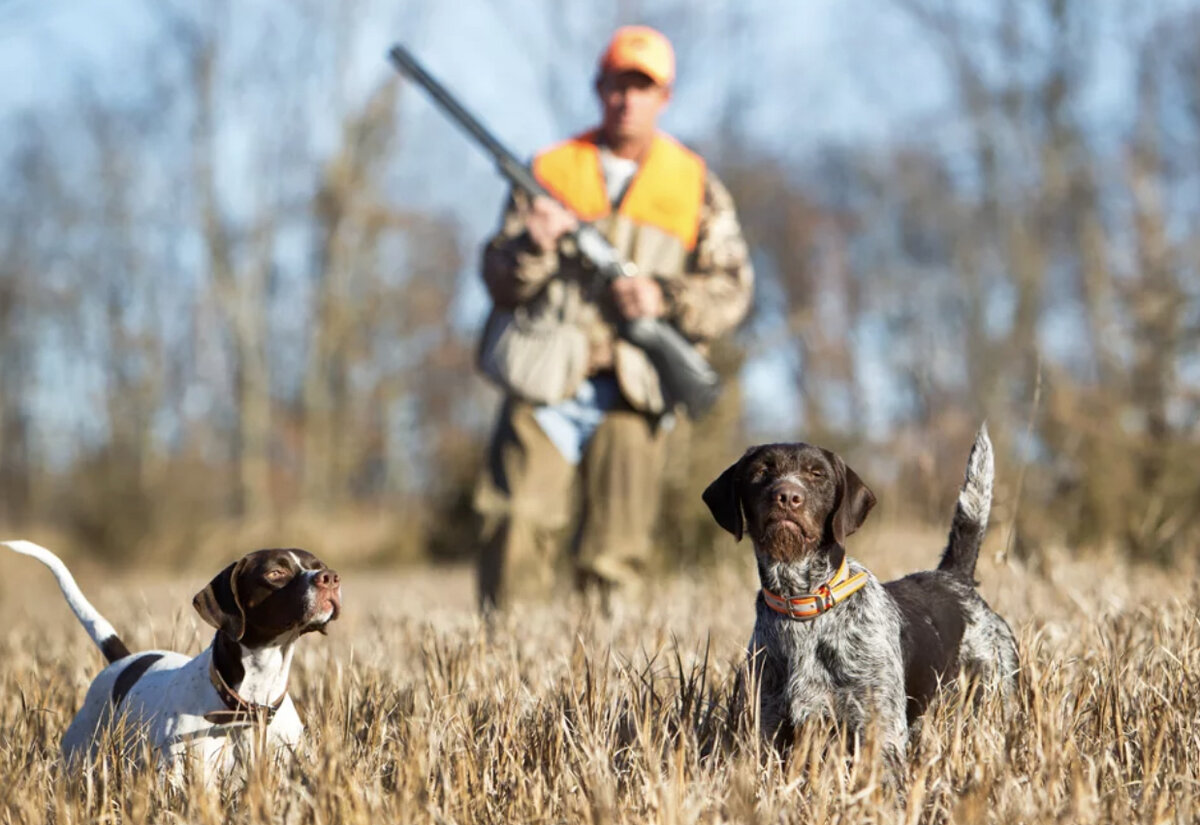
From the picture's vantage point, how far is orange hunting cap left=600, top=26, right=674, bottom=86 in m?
6.16

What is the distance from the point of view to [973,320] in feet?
110

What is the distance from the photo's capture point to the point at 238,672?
3223mm

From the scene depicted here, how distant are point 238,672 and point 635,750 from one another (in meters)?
0.96

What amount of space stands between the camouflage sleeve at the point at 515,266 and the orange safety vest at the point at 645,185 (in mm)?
269

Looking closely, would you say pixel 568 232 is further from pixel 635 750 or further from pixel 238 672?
pixel 635 750

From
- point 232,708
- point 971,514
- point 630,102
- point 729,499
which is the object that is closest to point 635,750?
point 729,499

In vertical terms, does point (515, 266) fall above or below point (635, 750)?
above

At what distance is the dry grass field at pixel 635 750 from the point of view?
2.53 metres

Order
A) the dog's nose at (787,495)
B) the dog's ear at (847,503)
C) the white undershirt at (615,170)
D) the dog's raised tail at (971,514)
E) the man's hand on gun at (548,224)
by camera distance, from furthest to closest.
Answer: the white undershirt at (615,170) < the man's hand on gun at (548,224) < the dog's raised tail at (971,514) < the dog's ear at (847,503) < the dog's nose at (787,495)

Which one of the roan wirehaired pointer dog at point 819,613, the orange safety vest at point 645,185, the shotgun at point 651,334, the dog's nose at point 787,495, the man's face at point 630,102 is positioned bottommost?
the roan wirehaired pointer dog at point 819,613

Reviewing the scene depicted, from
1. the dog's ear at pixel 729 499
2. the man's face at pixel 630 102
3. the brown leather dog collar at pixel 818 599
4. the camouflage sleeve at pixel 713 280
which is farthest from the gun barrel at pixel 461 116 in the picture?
the brown leather dog collar at pixel 818 599

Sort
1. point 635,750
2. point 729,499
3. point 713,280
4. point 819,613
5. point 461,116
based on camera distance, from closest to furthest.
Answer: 1. point 635,750
2. point 819,613
3. point 729,499
4. point 713,280
5. point 461,116

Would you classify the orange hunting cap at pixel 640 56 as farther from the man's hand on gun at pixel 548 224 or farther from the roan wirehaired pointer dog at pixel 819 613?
the roan wirehaired pointer dog at pixel 819 613

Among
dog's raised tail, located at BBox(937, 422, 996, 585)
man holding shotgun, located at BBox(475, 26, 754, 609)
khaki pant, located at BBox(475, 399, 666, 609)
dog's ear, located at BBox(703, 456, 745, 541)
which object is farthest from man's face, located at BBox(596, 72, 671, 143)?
dog's ear, located at BBox(703, 456, 745, 541)
